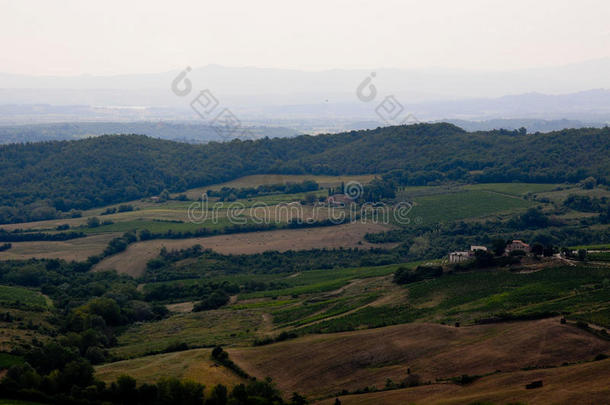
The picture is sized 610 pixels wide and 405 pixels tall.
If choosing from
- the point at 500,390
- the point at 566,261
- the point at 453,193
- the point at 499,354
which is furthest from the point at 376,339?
the point at 453,193

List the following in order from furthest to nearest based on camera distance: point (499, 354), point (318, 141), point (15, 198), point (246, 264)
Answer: point (318, 141)
point (15, 198)
point (246, 264)
point (499, 354)

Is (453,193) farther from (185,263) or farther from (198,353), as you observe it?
(198,353)

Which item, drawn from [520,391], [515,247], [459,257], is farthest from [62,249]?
[520,391]

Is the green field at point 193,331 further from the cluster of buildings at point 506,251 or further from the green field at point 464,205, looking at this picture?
the green field at point 464,205

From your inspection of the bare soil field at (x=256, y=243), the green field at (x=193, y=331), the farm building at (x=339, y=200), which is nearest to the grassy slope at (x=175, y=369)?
the green field at (x=193, y=331)

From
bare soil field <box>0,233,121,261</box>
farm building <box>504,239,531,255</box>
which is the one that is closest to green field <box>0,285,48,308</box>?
bare soil field <box>0,233,121,261</box>

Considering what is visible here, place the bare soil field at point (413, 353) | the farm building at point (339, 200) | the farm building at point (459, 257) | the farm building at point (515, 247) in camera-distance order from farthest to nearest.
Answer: the farm building at point (339, 200) < the farm building at point (459, 257) < the farm building at point (515, 247) < the bare soil field at point (413, 353)

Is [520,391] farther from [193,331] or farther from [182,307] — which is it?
[182,307]

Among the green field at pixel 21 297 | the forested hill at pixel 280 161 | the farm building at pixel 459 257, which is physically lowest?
the green field at pixel 21 297
